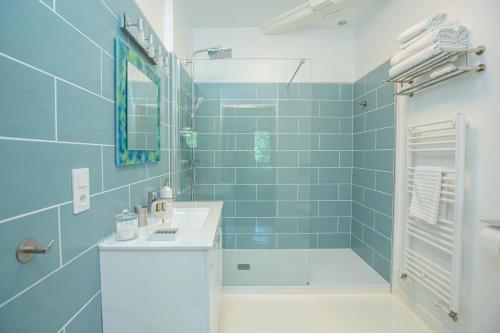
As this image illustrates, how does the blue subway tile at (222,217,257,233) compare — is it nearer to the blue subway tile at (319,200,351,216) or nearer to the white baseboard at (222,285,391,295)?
the white baseboard at (222,285,391,295)

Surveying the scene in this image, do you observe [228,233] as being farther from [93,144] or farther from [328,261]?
[93,144]

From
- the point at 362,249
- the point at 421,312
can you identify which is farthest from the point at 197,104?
the point at 421,312

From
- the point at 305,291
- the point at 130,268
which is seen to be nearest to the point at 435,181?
the point at 305,291

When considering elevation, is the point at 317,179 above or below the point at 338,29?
below

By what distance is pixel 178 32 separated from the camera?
7.06ft

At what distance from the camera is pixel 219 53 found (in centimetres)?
223

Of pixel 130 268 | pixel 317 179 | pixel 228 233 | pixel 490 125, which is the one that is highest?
pixel 490 125

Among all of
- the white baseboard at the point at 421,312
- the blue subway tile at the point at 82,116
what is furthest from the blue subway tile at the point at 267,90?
the white baseboard at the point at 421,312

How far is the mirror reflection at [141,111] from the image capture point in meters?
1.22

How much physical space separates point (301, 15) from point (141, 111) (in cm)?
190

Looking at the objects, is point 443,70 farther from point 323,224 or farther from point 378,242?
point 323,224

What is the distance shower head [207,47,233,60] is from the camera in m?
2.18

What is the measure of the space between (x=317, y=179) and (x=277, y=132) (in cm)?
76

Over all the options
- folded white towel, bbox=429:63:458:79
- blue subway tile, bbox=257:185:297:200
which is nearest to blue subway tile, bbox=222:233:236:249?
blue subway tile, bbox=257:185:297:200
